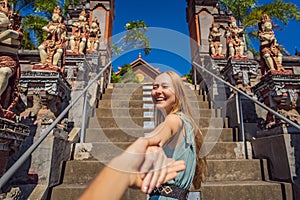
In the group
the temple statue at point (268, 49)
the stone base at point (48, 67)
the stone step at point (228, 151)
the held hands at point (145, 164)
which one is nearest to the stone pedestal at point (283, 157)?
the stone step at point (228, 151)

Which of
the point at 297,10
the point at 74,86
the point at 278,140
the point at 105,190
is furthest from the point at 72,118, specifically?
the point at 297,10

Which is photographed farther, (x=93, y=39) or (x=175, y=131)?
(x=93, y=39)

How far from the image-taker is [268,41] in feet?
13.1

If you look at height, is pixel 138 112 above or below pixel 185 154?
above

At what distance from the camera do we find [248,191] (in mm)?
2582

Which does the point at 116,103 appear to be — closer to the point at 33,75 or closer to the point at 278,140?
the point at 33,75

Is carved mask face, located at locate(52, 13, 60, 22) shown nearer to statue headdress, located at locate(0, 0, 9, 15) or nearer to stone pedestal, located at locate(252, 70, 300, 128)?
statue headdress, located at locate(0, 0, 9, 15)

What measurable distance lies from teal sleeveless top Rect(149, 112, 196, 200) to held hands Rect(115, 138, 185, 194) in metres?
0.16

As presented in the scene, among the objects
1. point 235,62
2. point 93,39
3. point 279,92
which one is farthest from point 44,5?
point 279,92

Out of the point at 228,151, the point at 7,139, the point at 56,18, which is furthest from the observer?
the point at 56,18

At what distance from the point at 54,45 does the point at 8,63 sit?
1.98 meters

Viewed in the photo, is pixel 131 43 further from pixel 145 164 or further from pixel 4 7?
pixel 145 164

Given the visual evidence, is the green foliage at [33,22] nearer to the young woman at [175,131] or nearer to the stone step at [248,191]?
the stone step at [248,191]

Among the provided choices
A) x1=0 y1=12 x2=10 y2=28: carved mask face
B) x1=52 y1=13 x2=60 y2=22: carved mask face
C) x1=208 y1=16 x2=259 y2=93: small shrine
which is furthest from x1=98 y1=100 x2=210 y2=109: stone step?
x1=0 y1=12 x2=10 y2=28: carved mask face
